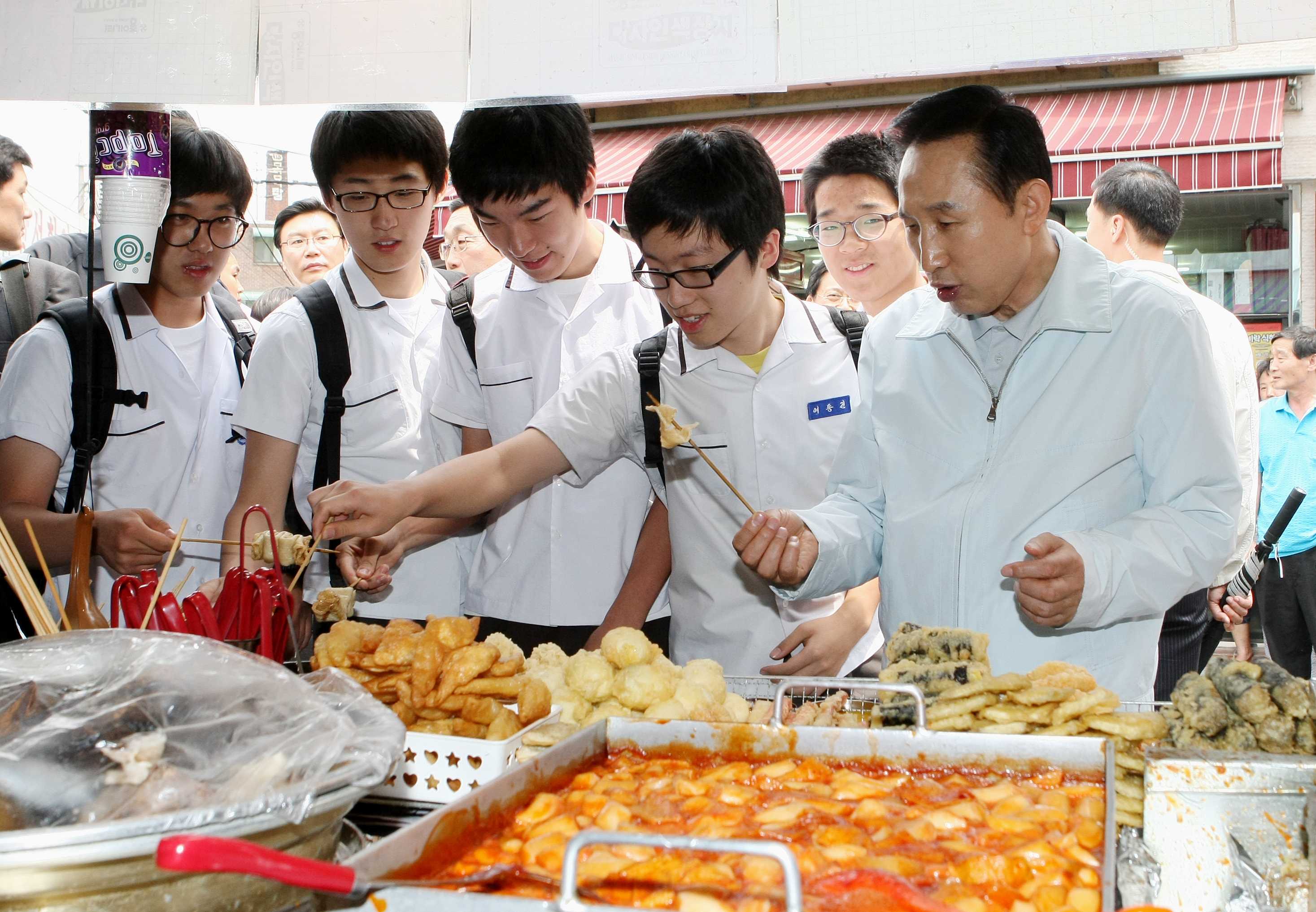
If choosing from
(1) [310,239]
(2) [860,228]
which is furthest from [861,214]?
(1) [310,239]

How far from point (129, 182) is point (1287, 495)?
652cm

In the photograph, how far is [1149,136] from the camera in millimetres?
7574

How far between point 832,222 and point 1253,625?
6.69 meters

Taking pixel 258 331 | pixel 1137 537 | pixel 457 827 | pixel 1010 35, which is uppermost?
pixel 1010 35

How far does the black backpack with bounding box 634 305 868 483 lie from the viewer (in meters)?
2.74

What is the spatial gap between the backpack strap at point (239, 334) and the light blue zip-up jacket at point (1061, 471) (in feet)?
6.68

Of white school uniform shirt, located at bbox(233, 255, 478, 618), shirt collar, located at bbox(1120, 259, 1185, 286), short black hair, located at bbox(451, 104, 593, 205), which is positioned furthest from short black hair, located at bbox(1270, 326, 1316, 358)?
white school uniform shirt, located at bbox(233, 255, 478, 618)

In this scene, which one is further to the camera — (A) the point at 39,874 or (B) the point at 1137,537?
(B) the point at 1137,537

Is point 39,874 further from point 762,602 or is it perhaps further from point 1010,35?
point 762,602

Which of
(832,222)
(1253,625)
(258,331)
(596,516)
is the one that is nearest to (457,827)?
(596,516)

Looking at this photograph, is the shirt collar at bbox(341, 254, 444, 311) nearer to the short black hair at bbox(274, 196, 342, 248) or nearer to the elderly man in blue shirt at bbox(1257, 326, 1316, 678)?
the short black hair at bbox(274, 196, 342, 248)

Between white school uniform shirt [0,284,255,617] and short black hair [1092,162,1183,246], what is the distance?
342cm

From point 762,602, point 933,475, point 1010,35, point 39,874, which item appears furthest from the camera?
point 762,602

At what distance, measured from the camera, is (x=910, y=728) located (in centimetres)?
149
